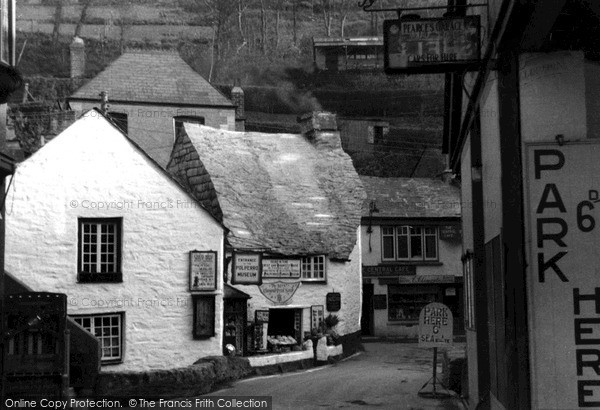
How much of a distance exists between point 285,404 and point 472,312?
18.6ft

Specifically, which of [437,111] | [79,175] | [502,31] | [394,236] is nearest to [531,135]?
[502,31]

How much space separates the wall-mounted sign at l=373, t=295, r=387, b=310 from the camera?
124 ft

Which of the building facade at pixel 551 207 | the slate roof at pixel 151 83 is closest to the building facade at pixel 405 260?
the slate roof at pixel 151 83

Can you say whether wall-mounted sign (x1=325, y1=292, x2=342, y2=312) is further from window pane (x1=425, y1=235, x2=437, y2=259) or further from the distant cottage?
the distant cottage

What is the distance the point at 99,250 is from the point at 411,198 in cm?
2125

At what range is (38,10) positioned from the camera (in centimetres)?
4456

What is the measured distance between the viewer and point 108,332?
19.9 metres

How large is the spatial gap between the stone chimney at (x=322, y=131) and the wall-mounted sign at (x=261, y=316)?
909cm

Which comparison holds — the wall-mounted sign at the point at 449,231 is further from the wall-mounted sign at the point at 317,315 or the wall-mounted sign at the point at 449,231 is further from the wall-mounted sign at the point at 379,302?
the wall-mounted sign at the point at 317,315

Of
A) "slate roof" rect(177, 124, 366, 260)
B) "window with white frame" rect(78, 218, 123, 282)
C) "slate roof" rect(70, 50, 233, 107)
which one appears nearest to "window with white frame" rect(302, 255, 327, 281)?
"slate roof" rect(177, 124, 366, 260)

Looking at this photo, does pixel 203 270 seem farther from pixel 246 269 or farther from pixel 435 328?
pixel 435 328

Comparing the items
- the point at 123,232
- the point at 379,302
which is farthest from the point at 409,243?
the point at 123,232

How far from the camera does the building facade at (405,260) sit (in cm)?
3781

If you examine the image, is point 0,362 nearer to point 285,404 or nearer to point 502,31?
point 285,404
